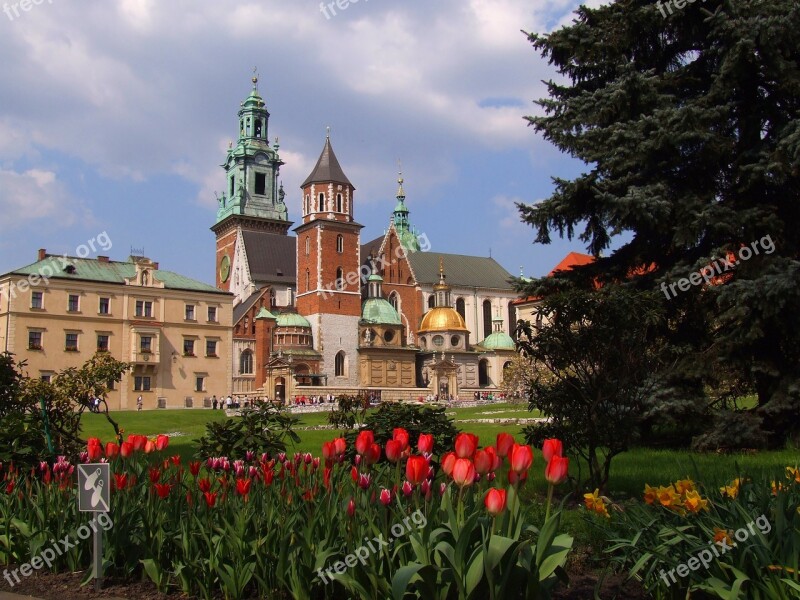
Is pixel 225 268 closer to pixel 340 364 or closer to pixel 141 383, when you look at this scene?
pixel 340 364

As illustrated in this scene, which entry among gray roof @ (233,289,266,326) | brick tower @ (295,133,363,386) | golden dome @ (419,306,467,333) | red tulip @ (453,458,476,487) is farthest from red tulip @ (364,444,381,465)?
golden dome @ (419,306,467,333)

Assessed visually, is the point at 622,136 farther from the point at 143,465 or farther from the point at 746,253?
the point at 143,465

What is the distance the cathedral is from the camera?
6378cm

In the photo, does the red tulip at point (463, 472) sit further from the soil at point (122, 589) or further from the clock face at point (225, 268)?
the clock face at point (225, 268)

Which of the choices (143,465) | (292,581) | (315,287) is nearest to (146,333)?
(315,287)

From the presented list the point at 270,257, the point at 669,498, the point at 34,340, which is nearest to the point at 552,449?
the point at 669,498

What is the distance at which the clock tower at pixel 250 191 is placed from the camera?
84.0m

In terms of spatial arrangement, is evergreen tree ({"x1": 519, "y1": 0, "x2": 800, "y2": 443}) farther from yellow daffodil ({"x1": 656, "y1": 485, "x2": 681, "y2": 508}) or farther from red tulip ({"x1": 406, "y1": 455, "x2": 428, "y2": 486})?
red tulip ({"x1": 406, "y1": 455, "x2": 428, "y2": 486})

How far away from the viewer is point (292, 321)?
2485 inches

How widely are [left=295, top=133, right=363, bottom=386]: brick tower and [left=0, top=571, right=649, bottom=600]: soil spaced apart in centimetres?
5823

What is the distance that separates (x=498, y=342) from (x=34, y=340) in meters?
43.6

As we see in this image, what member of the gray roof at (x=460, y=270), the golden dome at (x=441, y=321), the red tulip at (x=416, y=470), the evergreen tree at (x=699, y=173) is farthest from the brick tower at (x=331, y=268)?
the red tulip at (x=416, y=470)

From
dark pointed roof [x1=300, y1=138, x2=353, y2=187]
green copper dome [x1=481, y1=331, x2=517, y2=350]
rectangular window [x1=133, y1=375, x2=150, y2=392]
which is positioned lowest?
rectangular window [x1=133, y1=375, x2=150, y2=392]

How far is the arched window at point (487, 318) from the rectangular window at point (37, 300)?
4748 centimetres
